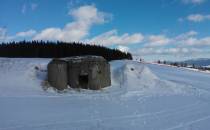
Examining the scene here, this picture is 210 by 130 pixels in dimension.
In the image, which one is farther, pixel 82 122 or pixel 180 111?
pixel 180 111

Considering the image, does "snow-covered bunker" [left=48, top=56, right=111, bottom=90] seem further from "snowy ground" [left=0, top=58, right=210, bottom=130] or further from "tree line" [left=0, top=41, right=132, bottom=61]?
"tree line" [left=0, top=41, right=132, bottom=61]

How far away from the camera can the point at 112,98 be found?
73.0 feet

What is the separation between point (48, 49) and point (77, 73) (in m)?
31.0

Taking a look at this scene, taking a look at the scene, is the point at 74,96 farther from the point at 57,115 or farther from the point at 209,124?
the point at 209,124

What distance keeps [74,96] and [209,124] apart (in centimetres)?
1221

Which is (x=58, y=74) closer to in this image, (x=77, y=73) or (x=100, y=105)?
(x=77, y=73)

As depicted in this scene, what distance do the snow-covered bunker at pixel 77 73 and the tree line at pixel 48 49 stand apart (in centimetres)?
2845

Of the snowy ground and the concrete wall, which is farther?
the concrete wall

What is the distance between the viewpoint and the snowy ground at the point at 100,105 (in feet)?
42.6

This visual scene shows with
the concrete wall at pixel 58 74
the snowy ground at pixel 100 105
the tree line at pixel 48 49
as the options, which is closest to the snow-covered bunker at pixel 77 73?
the concrete wall at pixel 58 74

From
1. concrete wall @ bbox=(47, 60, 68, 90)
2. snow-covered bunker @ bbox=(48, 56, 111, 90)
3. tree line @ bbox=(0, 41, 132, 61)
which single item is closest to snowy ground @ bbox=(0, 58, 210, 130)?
concrete wall @ bbox=(47, 60, 68, 90)

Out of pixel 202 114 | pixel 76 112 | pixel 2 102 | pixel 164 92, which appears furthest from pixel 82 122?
pixel 164 92

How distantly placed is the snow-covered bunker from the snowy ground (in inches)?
39.3

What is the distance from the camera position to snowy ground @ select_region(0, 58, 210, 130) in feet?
42.6
